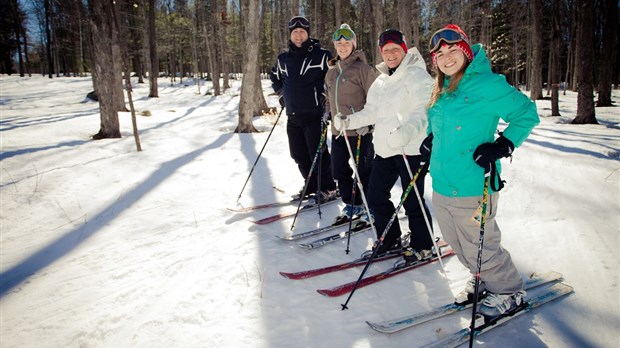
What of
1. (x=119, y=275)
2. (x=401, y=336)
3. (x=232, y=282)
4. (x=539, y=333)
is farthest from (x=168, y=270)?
(x=539, y=333)

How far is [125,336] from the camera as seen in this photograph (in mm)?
2506

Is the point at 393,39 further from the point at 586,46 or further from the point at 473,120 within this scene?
the point at 586,46

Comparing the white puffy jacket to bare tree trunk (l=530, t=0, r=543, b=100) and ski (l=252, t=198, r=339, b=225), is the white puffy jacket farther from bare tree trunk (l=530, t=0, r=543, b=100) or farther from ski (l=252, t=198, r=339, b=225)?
bare tree trunk (l=530, t=0, r=543, b=100)

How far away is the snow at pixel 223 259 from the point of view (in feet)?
8.25

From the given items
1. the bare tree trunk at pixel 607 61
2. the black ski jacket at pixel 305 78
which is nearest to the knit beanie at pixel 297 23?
the black ski jacket at pixel 305 78

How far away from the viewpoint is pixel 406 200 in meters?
3.36

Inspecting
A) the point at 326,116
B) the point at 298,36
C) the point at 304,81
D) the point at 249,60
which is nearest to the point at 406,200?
the point at 326,116

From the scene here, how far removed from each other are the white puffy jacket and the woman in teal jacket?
0.39 metres

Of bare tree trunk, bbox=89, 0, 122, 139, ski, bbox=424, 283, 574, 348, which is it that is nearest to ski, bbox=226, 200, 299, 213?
ski, bbox=424, 283, 574, 348

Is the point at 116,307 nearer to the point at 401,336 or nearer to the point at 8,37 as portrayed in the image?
the point at 401,336

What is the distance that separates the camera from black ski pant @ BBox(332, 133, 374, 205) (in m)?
4.26

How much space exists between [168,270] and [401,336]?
2.28 m

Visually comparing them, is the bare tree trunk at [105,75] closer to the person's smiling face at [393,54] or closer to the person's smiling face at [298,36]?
the person's smiling face at [298,36]

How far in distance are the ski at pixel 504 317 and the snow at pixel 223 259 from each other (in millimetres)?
52
